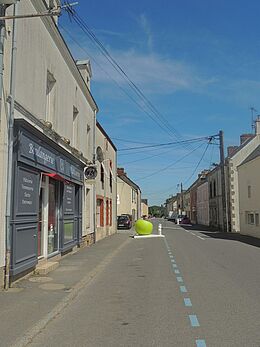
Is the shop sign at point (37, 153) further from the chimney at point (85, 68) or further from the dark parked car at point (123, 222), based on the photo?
the dark parked car at point (123, 222)

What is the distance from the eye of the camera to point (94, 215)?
2422 centimetres

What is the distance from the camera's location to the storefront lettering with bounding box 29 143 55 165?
36.9ft

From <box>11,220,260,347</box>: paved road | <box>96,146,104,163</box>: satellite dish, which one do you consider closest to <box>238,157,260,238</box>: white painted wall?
<box>96,146,104,163</box>: satellite dish

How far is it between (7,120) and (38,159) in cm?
234

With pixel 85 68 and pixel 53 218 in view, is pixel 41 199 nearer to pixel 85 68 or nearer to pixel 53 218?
pixel 53 218

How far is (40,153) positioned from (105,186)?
→ 727 inches

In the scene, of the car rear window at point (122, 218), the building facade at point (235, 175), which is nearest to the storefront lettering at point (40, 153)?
the building facade at point (235, 175)

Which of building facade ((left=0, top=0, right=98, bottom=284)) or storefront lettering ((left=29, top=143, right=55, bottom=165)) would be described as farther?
storefront lettering ((left=29, top=143, right=55, bottom=165))

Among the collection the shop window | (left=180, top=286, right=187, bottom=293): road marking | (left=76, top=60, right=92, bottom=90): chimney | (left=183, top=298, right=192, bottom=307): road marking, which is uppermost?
(left=76, top=60, right=92, bottom=90): chimney

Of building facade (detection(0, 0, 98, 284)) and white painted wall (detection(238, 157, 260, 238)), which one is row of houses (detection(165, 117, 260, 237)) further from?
building facade (detection(0, 0, 98, 284))

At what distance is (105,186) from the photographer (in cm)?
3045

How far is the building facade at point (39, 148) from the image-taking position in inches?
383

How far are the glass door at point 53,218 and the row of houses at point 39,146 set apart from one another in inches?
1.3

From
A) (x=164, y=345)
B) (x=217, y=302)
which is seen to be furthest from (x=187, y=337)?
(x=217, y=302)
